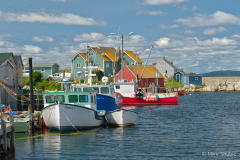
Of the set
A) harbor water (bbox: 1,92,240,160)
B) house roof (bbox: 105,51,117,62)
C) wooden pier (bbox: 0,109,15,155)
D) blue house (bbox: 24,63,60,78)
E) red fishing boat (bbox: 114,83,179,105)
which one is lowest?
harbor water (bbox: 1,92,240,160)

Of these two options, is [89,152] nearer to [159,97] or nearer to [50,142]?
[50,142]

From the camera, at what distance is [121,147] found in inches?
738

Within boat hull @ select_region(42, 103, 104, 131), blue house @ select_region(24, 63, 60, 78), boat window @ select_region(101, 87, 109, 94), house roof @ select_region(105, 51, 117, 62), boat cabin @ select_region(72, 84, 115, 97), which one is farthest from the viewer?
house roof @ select_region(105, 51, 117, 62)

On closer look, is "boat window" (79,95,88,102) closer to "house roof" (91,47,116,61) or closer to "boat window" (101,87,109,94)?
"boat window" (101,87,109,94)

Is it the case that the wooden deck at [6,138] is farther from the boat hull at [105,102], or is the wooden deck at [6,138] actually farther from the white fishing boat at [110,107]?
the boat hull at [105,102]

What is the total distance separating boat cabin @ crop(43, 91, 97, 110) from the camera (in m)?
24.2

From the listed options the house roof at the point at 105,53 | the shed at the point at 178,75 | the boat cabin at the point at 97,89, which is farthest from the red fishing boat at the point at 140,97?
the shed at the point at 178,75

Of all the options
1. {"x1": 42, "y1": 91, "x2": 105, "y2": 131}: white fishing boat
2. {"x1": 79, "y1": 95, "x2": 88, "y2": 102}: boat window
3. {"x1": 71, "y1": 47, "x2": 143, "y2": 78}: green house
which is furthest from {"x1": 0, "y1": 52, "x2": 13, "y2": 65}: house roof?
{"x1": 71, "y1": 47, "x2": 143, "y2": 78}: green house

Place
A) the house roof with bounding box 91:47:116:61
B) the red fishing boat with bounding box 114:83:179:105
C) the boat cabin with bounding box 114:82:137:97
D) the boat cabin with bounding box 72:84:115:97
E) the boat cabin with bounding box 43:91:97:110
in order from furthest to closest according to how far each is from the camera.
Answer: the house roof with bounding box 91:47:116:61
the boat cabin with bounding box 114:82:137:97
the red fishing boat with bounding box 114:83:179:105
the boat cabin with bounding box 72:84:115:97
the boat cabin with bounding box 43:91:97:110

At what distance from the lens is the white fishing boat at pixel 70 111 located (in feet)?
73.8

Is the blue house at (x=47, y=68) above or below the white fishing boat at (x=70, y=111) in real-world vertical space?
above

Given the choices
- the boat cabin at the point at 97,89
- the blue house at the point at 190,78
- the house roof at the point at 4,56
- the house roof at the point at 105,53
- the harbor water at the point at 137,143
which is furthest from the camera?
the blue house at the point at 190,78

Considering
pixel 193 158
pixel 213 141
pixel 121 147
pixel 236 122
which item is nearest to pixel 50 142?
pixel 121 147

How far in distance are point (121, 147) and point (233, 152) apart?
6.25 meters
